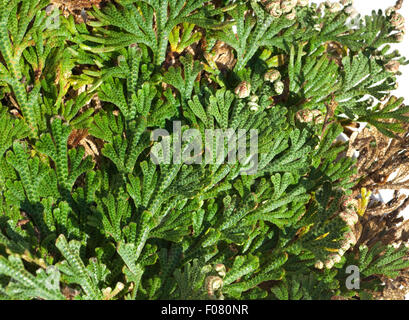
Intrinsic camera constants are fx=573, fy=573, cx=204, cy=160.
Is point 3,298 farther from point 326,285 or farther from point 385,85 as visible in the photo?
point 385,85

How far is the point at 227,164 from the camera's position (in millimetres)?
1404

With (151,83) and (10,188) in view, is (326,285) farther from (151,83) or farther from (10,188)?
(10,188)

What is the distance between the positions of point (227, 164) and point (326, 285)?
383mm

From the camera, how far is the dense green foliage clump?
51.8 inches

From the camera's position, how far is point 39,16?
4.54 ft

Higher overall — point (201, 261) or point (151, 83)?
point (151, 83)

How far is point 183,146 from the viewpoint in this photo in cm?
138

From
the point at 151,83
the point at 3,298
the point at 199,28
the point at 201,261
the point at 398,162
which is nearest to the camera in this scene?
the point at 3,298

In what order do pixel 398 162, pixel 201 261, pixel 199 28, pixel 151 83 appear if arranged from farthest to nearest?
pixel 398 162
pixel 199 28
pixel 151 83
pixel 201 261

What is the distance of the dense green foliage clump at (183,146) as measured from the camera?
4.31ft

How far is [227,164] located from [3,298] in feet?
1.93
